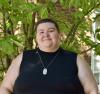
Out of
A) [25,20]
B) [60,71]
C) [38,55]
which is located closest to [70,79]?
[60,71]

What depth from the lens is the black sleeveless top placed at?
4.09m

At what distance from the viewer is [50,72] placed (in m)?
4.16

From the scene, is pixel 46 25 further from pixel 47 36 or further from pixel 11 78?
pixel 11 78

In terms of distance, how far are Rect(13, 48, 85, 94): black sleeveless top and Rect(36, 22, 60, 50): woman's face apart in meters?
0.12

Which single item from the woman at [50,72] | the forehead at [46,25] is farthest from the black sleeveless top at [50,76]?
the forehead at [46,25]

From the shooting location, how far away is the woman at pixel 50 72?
13.4ft

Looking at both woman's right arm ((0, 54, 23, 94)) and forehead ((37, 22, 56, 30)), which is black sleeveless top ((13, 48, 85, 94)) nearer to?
woman's right arm ((0, 54, 23, 94))

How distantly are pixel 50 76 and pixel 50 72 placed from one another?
0.15 feet

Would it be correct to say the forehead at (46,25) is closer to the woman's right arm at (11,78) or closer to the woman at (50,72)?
the woman at (50,72)

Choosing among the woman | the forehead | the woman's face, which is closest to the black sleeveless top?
the woman

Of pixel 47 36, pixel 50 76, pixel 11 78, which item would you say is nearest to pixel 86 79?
pixel 50 76

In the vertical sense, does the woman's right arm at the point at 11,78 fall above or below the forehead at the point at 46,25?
below

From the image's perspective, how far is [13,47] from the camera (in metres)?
4.52

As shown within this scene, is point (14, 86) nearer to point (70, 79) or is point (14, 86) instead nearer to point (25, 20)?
point (70, 79)
